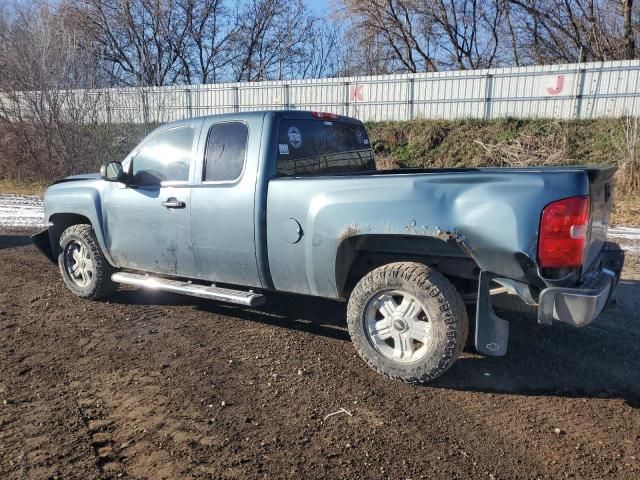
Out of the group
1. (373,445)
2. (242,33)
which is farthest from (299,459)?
(242,33)

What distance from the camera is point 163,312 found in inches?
219

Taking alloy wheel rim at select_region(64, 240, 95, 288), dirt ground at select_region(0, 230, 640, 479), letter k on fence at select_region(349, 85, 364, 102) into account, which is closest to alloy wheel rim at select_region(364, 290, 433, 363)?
dirt ground at select_region(0, 230, 640, 479)

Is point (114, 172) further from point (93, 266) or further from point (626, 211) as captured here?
point (626, 211)

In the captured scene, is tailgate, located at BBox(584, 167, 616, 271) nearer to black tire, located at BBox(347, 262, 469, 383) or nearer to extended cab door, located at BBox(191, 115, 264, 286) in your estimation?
black tire, located at BBox(347, 262, 469, 383)

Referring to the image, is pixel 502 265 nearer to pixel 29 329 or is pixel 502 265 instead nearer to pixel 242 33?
pixel 29 329

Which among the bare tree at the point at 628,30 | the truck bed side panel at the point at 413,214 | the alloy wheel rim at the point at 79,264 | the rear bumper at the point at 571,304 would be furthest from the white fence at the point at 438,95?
the rear bumper at the point at 571,304

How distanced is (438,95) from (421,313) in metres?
18.9

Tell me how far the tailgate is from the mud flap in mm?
677

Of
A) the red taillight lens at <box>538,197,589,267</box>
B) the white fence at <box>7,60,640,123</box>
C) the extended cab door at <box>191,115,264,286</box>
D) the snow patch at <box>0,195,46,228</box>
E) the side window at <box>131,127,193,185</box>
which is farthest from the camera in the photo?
the white fence at <box>7,60,640,123</box>

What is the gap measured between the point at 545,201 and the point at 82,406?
126 inches

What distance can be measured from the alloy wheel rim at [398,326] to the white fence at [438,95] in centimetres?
1754

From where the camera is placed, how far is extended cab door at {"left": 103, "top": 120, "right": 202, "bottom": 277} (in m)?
4.96

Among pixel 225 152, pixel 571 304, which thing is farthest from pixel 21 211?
pixel 571 304

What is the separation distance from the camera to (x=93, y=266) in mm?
5777
